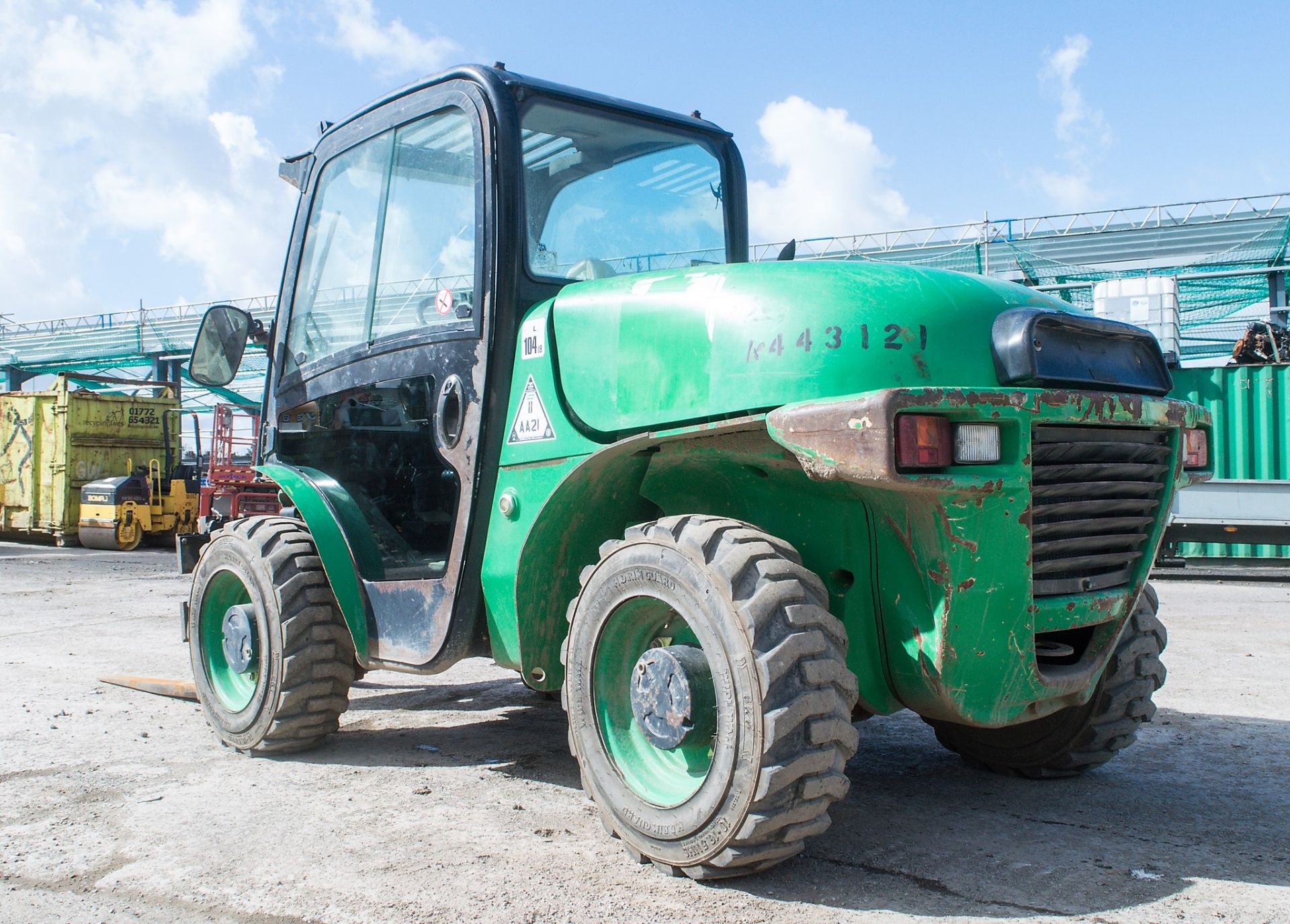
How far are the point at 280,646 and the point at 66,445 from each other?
18.6 m

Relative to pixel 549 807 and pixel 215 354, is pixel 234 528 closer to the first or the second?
pixel 215 354

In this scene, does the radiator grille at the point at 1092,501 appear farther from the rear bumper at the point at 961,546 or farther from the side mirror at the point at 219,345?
the side mirror at the point at 219,345

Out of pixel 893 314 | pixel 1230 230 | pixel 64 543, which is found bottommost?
pixel 64 543

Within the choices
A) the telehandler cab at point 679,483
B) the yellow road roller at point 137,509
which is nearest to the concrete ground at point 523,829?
the telehandler cab at point 679,483

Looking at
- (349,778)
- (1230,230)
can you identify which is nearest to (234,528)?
(349,778)

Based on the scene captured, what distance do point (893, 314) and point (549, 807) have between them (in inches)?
82.2

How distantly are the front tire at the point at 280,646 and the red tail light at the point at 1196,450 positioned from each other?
3284 mm

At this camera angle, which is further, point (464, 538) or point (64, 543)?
point (64, 543)

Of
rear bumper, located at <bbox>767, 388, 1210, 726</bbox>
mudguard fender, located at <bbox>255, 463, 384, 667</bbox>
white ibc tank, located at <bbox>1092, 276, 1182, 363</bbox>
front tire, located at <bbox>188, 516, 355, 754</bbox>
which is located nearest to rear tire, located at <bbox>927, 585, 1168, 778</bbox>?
rear bumper, located at <bbox>767, 388, 1210, 726</bbox>

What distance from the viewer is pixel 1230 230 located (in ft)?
76.4

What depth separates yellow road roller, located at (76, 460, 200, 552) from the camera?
1973cm

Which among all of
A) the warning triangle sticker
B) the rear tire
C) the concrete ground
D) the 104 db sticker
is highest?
the 104 db sticker

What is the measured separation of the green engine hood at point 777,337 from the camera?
295 centimetres

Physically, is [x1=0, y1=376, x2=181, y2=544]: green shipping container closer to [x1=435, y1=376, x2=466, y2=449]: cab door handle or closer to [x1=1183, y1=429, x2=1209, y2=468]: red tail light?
[x1=435, y1=376, x2=466, y2=449]: cab door handle
